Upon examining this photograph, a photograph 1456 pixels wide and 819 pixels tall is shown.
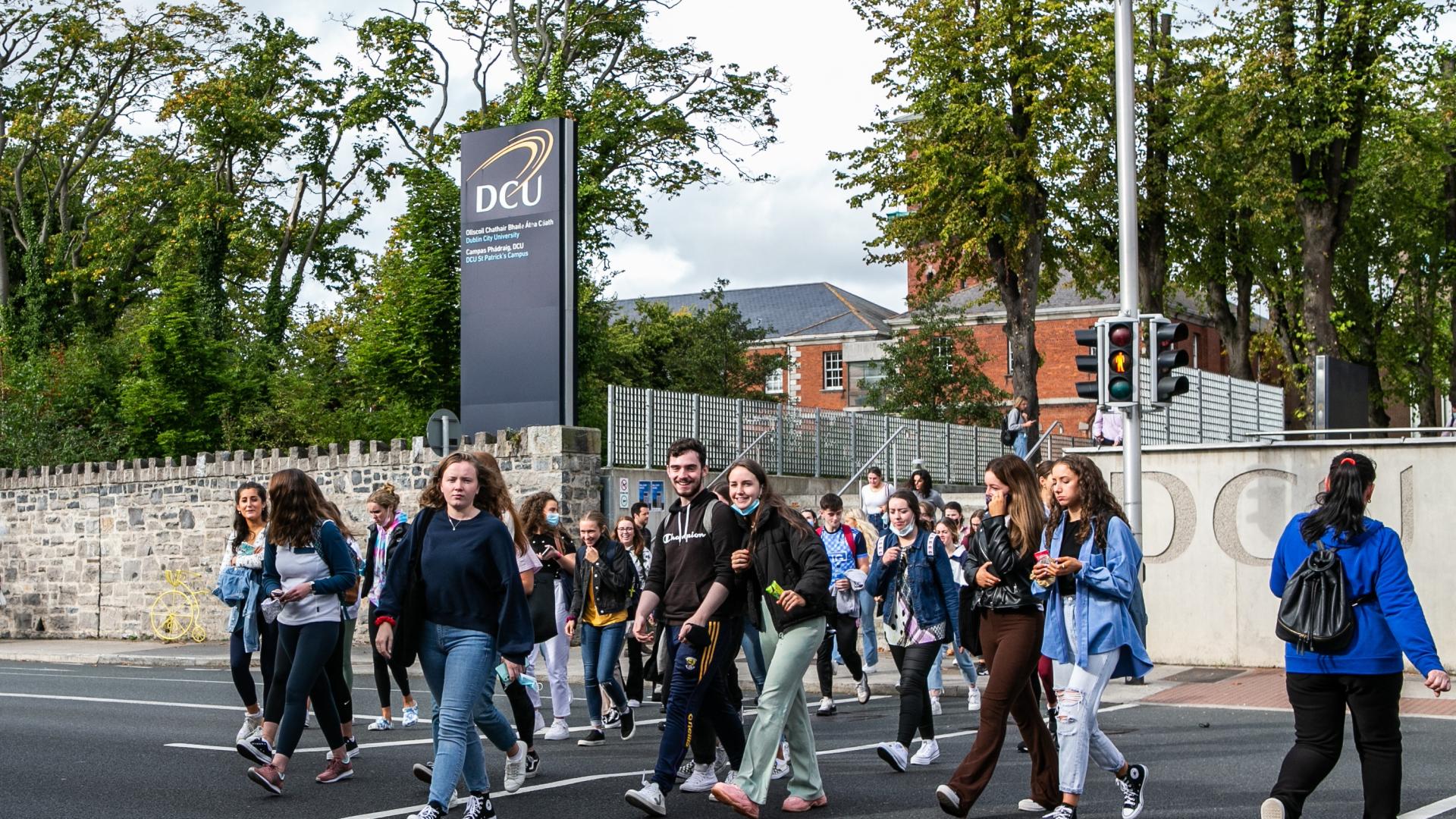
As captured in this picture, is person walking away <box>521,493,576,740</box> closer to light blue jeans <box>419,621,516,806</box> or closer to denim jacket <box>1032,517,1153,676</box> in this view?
light blue jeans <box>419,621,516,806</box>

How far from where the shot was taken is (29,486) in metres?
28.8

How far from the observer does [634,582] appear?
11.2 meters

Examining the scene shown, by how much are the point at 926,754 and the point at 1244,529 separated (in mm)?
9267

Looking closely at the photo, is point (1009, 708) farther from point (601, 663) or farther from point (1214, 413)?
point (1214, 413)

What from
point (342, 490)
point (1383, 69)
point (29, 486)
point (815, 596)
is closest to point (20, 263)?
point (29, 486)

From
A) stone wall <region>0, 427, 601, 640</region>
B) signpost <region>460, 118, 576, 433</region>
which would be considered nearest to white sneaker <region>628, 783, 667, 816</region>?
stone wall <region>0, 427, 601, 640</region>

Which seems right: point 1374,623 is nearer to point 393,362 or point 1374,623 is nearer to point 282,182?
point 393,362

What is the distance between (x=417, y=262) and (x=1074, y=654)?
23538mm

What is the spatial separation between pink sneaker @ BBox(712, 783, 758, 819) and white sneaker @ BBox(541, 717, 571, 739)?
12.5 ft

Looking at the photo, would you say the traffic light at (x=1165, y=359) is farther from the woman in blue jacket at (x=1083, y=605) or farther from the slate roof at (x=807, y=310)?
the slate roof at (x=807, y=310)

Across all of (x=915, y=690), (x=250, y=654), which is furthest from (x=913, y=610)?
(x=250, y=654)

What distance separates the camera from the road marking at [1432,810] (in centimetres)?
750

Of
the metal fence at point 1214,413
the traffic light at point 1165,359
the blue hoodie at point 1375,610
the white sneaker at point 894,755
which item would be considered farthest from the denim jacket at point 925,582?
the metal fence at point 1214,413

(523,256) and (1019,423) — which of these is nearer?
(523,256)
